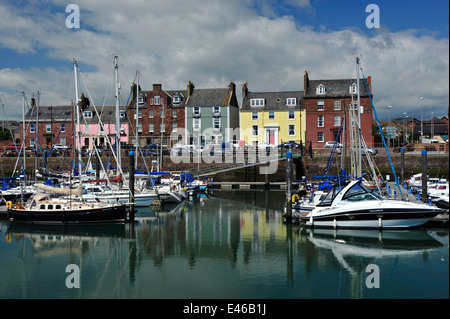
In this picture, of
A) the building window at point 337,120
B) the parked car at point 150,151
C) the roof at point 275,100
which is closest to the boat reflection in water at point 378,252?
the parked car at point 150,151

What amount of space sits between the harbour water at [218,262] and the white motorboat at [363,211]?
528 millimetres

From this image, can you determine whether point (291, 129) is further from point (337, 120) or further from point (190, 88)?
point (190, 88)

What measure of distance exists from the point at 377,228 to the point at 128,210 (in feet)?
A: 51.8

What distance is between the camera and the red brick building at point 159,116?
6619 centimetres

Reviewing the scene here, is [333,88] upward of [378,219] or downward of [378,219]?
upward

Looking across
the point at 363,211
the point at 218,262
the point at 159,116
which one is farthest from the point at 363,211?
the point at 159,116

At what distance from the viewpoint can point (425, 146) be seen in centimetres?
5469

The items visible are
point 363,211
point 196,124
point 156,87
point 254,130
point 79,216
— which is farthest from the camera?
point 156,87

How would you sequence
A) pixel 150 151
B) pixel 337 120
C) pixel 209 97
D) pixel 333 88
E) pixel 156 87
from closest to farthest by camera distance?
pixel 150 151, pixel 337 120, pixel 333 88, pixel 156 87, pixel 209 97

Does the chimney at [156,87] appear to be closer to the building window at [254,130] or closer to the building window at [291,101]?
the building window at [254,130]

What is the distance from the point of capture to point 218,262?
19.3m

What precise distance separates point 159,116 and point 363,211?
47.7 m

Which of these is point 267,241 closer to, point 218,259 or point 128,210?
point 218,259
